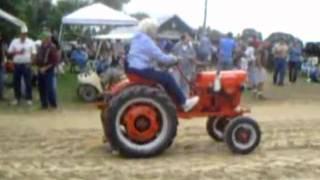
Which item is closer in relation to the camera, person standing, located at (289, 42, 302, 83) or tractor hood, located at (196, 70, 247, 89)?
tractor hood, located at (196, 70, 247, 89)

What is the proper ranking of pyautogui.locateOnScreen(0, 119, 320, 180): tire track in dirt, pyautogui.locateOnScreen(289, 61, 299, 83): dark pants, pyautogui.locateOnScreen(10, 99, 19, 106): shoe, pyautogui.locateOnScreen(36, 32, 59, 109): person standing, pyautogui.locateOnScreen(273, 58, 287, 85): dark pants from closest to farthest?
pyautogui.locateOnScreen(0, 119, 320, 180): tire track in dirt, pyautogui.locateOnScreen(36, 32, 59, 109): person standing, pyautogui.locateOnScreen(10, 99, 19, 106): shoe, pyautogui.locateOnScreen(273, 58, 287, 85): dark pants, pyautogui.locateOnScreen(289, 61, 299, 83): dark pants

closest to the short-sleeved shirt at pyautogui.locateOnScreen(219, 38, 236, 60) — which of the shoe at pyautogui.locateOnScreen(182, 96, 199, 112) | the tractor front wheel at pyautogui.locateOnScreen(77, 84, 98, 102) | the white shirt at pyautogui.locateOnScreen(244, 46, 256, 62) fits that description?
the white shirt at pyautogui.locateOnScreen(244, 46, 256, 62)

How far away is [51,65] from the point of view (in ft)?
53.1

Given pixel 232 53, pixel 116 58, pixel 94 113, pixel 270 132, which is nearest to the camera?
pixel 270 132

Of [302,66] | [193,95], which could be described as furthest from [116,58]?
[193,95]

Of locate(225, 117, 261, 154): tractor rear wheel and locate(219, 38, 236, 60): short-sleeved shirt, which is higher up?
locate(219, 38, 236, 60): short-sleeved shirt

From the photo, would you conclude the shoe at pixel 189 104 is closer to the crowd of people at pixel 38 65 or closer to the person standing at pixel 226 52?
the crowd of people at pixel 38 65

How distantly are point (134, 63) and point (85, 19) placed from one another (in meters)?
15.2

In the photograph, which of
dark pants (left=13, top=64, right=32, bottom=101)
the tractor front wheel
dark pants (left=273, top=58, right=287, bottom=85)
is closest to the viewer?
dark pants (left=13, top=64, right=32, bottom=101)

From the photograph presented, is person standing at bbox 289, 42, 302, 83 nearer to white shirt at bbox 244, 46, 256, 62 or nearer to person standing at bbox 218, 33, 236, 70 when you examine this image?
white shirt at bbox 244, 46, 256, 62

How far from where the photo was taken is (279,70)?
81.6 feet

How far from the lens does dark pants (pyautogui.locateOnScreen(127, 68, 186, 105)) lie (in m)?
9.98

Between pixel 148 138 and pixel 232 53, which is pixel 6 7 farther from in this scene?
pixel 148 138

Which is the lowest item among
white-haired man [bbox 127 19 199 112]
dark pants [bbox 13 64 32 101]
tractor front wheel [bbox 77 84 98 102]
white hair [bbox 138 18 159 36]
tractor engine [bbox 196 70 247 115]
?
tractor front wheel [bbox 77 84 98 102]
